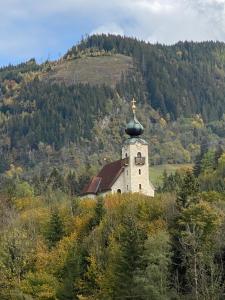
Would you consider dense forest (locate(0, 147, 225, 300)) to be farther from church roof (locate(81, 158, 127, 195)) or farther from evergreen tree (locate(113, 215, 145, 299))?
church roof (locate(81, 158, 127, 195))

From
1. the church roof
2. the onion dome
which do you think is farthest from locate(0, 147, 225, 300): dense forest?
the onion dome

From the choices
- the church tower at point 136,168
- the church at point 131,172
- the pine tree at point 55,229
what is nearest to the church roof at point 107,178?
the church at point 131,172

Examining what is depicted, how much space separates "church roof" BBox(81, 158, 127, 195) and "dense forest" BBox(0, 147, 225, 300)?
5.10 metres

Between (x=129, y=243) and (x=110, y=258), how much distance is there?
6.39m

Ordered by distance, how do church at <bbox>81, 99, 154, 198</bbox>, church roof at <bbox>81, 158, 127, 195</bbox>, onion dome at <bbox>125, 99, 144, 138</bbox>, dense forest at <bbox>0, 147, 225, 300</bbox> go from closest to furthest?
dense forest at <bbox>0, 147, 225, 300</bbox>
church at <bbox>81, 99, 154, 198</bbox>
church roof at <bbox>81, 158, 127, 195</bbox>
onion dome at <bbox>125, 99, 144, 138</bbox>

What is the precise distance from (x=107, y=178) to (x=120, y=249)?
34.4 meters

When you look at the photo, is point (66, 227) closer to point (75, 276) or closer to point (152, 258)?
point (75, 276)

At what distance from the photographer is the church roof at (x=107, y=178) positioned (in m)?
101

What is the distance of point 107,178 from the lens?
10312 cm

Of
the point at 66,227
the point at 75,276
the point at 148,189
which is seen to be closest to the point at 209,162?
the point at 148,189

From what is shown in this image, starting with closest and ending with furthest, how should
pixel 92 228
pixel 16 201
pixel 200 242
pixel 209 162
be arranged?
pixel 200 242 → pixel 92 228 → pixel 16 201 → pixel 209 162

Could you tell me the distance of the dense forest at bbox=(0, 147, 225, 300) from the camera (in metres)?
63.0

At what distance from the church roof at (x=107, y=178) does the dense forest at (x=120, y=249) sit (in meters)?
5.10

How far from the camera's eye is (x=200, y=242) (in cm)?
6694
